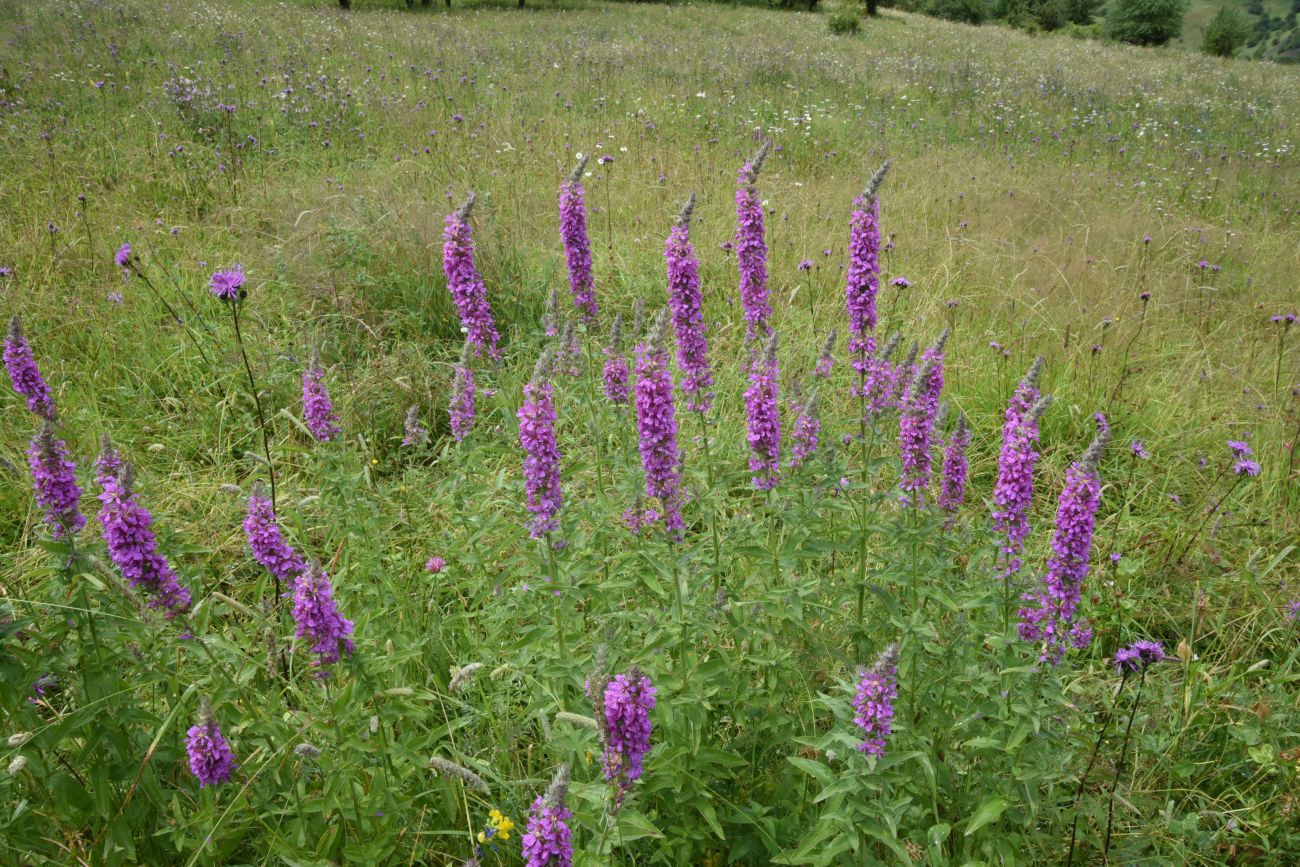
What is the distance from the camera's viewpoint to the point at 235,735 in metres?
2.33

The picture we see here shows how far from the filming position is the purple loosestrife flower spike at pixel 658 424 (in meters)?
2.36

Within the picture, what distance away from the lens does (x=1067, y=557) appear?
228 cm

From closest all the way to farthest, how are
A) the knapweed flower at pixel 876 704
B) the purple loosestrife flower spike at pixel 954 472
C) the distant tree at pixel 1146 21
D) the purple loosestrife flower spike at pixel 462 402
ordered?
the knapweed flower at pixel 876 704 → the purple loosestrife flower spike at pixel 954 472 → the purple loosestrife flower spike at pixel 462 402 → the distant tree at pixel 1146 21

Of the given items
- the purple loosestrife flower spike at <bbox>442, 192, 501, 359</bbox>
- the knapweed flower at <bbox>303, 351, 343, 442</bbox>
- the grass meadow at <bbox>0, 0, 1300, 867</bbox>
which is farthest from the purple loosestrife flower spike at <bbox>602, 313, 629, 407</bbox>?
the knapweed flower at <bbox>303, 351, 343, 442</bbox>

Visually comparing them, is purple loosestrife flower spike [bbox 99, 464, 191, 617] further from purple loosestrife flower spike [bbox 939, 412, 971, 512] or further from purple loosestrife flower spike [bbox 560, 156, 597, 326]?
purple loosestrife flower spike [bbox 939, 412, 971, 512]

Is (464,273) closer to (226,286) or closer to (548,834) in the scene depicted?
(226,286)

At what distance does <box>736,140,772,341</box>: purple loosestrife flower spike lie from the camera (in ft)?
10.1

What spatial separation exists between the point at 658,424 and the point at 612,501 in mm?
716

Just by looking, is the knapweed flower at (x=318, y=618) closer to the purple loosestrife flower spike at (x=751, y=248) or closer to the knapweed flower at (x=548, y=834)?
the knapweed flower at (x=548, y=834)

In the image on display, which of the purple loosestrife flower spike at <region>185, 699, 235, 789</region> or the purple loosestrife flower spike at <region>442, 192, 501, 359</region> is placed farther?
the purple loosestrife flower spike at <region>442, 192, 501, 359</region>

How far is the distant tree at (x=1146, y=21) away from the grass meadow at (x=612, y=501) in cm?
3682

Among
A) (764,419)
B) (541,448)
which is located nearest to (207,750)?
(541,448)

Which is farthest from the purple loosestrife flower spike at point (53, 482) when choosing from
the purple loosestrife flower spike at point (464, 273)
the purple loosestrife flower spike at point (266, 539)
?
the purple loosestrife flower spike at point (464, 273)

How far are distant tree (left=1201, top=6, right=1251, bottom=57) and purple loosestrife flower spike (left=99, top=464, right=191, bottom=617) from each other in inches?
1953
